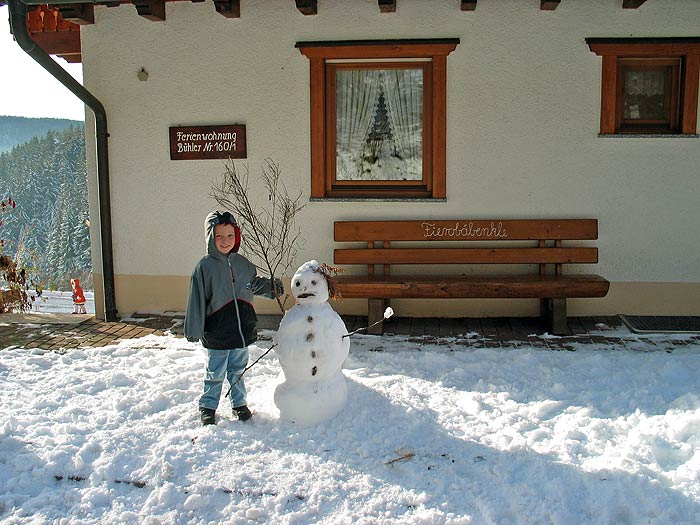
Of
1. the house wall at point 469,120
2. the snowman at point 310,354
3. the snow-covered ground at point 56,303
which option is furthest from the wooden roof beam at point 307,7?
the snow-covered ground at point 56,303

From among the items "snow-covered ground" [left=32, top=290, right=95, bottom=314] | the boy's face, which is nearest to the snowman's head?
the boy's face

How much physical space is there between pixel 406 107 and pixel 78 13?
362 cm

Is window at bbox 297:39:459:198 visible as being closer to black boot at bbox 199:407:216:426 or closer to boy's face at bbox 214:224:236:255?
boy's face at bbox 214:224:236:255

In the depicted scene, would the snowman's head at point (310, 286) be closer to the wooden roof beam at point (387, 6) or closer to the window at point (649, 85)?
the wooden roof beam at point (387, 6)

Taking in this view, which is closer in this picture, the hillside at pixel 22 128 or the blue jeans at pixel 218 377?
the blue jeans at pixel 218 377

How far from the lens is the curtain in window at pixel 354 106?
278 inches

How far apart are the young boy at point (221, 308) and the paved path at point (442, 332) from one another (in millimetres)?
2458

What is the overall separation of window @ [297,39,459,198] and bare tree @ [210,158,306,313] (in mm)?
386

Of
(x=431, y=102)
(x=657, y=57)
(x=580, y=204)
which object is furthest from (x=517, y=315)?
(x=657, y=57)

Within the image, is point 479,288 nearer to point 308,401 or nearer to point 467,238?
point 467,238

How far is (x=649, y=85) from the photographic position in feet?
22.6

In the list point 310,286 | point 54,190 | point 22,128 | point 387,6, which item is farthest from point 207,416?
→ point 22,128

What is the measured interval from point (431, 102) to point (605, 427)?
4.03 metres

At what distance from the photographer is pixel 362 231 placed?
22.8ft
